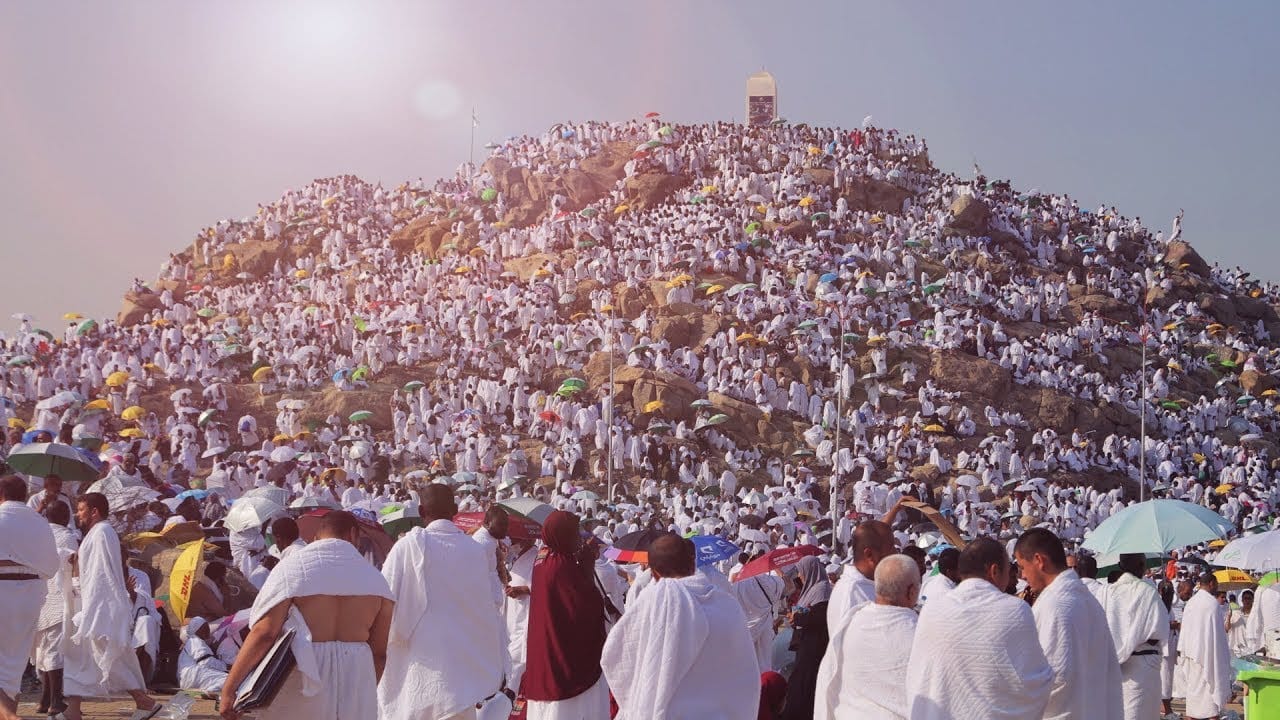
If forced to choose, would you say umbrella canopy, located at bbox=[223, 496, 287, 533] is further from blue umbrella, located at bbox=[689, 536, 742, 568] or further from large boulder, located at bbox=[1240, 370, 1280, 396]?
Answer: large boulder, located at bbox=[1240, 370, 1280, 396]

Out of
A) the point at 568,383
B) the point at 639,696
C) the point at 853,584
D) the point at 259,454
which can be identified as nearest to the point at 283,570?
the point at 639,696

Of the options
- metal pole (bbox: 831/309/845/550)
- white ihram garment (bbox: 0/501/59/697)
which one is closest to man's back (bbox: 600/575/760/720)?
white ihram garment (bbox: 0/501/59/697)

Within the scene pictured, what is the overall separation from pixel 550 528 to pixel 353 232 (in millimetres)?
49915

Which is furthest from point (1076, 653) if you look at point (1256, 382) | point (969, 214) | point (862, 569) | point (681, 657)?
point (969, 214)

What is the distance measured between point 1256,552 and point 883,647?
8.42 metres

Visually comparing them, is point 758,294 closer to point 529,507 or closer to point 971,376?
point 971,376

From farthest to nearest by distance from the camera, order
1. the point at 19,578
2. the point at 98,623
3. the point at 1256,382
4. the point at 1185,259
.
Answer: the point at 1185,259
the point at 1256,382
the point at 98,623
the point at 19,578

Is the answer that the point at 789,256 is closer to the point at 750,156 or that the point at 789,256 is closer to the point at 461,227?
the point at 750,156

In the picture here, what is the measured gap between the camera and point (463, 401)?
121 ft

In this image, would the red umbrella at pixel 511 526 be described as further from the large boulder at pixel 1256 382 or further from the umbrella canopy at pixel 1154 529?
the large boulder at pixel 1256 382

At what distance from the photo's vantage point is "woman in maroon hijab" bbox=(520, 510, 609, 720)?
22.3 ft

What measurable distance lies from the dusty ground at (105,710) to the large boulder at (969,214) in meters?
42.5

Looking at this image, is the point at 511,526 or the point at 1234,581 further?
the point at 1234,581

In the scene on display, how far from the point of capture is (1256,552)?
12641mm
